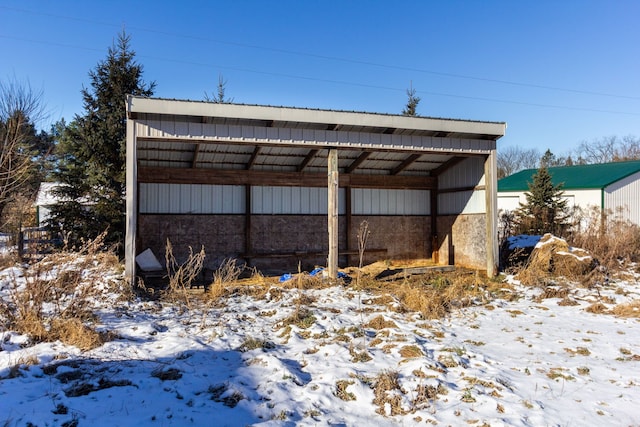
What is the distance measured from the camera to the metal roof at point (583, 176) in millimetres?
19219

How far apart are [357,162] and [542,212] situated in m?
8.37

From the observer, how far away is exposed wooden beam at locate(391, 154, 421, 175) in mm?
13031

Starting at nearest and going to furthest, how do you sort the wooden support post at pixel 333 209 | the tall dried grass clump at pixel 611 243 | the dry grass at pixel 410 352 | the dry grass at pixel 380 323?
the dry grass at pixel 410 352 < the dry grass at pixel 380 323 < the wooden support post at pixel 333 209 < the tall dried grass clump at pixel 611 243

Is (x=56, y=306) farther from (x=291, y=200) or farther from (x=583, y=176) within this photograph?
(x=583, y=176)

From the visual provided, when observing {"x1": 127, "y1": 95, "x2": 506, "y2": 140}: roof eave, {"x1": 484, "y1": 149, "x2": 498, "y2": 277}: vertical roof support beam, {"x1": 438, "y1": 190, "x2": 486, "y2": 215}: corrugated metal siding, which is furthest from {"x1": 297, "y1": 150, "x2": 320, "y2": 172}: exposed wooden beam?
{"x1": 438, "y1": 190, "x2": 486, "y2": 215}: corrugated metal siding

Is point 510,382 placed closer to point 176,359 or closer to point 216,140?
point 176,359

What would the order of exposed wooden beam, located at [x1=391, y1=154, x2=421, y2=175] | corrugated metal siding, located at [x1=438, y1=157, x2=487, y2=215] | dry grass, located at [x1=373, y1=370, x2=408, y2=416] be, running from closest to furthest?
dry grass, located at [x1=373, y1=370, x2=408, y2=416] → corrugated metal siding, located at [x1=438, y1=157, x2=487, y2=215] → exposed wooden beam, located at [x1=391, y1=154, x2=421, y2=175]

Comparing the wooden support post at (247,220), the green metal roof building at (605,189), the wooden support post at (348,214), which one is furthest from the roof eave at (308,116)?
the green metal roof building at (605,189)

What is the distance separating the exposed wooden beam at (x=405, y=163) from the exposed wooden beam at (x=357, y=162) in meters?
1.46

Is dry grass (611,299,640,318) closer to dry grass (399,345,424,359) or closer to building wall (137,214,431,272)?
dry grass (399,345,424,359)

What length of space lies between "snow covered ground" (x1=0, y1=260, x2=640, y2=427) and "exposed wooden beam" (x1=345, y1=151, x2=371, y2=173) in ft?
18.6

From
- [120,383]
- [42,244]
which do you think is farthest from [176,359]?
[42,244]

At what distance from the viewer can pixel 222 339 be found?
6121mm

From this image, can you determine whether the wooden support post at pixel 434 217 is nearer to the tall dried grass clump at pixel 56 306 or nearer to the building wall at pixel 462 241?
the building wall at pixel 462 241
